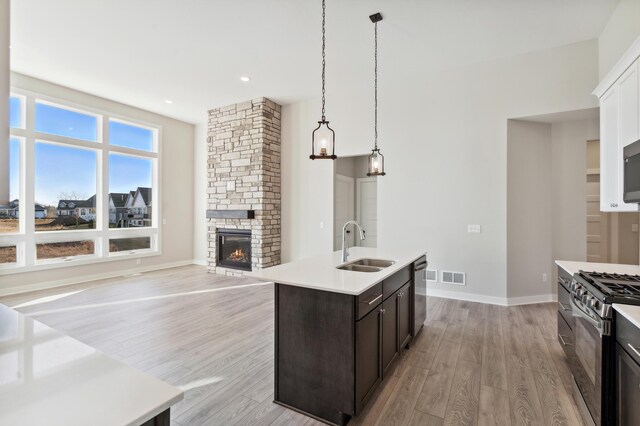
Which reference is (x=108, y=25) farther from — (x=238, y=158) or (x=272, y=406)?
(x=272, y=406)

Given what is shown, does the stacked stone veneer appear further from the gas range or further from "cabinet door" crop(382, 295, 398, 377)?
the gas range

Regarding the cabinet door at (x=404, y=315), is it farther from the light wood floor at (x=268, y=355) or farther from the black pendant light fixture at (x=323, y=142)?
the black pendant light fixture at (x=323, y=142)

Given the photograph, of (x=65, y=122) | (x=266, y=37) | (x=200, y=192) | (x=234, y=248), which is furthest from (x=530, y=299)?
(x=65, y=122)

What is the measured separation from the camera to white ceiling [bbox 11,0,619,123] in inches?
131

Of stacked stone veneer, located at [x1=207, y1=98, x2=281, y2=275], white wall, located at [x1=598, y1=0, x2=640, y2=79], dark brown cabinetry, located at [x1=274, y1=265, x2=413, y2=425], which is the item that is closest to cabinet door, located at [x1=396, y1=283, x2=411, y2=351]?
dark brown cabinetry, located at [x1=274, y1=265, x2=413, y2=425]

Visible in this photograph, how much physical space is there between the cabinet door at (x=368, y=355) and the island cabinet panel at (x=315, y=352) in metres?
0.05

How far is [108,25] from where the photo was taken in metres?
3.62

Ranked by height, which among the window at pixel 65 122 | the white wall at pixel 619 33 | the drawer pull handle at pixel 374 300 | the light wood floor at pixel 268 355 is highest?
the white wall at pixel 619 33

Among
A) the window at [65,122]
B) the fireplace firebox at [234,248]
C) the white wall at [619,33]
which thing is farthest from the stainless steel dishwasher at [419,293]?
the window at [65,122]

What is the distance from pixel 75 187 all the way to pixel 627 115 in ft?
25.4

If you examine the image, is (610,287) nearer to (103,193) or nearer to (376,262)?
(376,262)

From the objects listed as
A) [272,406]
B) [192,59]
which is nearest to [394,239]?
[272,406]

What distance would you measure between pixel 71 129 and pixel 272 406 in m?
6.17

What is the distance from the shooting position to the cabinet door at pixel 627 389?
1491 millimetres
